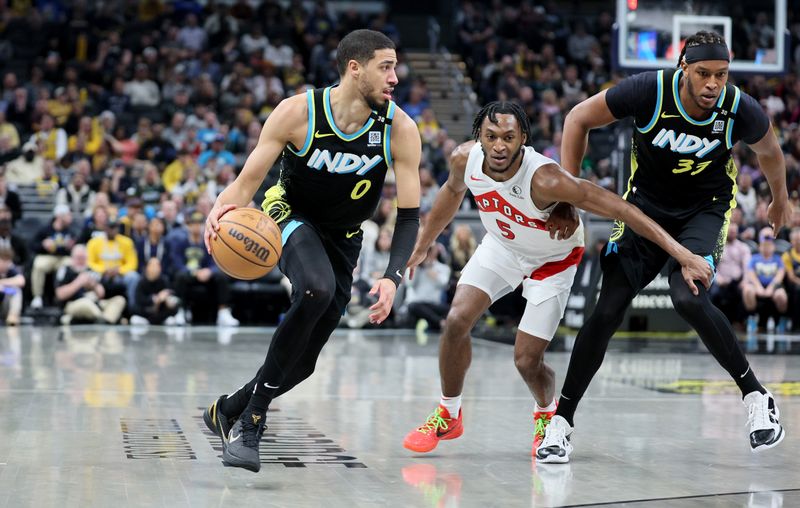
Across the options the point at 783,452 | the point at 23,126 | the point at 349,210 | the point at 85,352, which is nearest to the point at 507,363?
the point at 85,352

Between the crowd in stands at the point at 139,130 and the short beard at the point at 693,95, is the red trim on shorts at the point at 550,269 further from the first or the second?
the crowd in stands at the point at 139,130

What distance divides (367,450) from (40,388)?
3341 millimetres

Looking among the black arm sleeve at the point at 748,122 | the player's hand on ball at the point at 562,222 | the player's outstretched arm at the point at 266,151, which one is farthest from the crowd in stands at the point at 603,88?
the player's outstretched arm at the point at 266,151

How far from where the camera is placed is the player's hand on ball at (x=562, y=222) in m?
5.76

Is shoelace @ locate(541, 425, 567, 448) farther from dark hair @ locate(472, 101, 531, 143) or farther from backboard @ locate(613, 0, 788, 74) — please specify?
backboard @ locate(613, 0, 788, 74)

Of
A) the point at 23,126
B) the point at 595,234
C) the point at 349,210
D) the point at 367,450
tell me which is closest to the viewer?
the point at 349,210

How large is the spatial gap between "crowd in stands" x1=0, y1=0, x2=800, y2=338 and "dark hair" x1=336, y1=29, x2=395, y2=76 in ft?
29.6

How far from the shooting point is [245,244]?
5047mm

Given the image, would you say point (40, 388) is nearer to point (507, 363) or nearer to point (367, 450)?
point (367, 450)

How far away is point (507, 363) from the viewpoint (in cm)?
1085

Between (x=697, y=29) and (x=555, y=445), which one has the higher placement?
(x=697, y=29)

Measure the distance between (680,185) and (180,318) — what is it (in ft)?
33.2

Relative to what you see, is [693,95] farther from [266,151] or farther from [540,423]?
[266,151]

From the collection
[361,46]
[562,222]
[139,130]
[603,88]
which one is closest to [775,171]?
[562,222]
